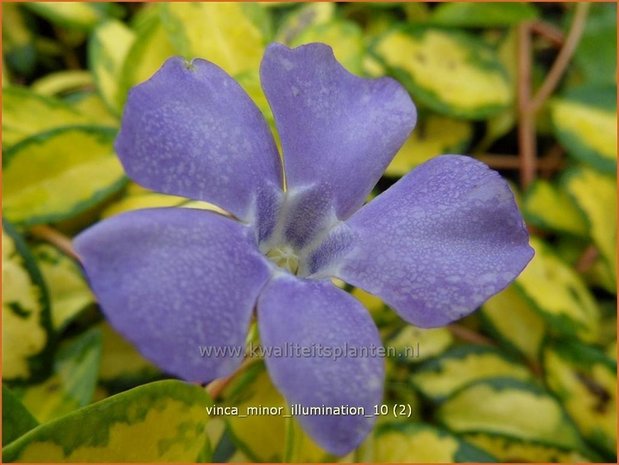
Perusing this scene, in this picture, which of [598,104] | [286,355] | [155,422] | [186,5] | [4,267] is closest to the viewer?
[286,355]

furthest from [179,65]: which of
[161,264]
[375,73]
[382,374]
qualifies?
[375,73]

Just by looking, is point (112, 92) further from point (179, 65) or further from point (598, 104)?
point (598, 104)

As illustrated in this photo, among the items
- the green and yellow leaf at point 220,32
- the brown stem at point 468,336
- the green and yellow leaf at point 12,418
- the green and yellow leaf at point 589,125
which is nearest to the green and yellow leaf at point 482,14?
the green and yellow leaf at point 589,125

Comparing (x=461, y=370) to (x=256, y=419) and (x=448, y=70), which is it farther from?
(x=448, y=70)

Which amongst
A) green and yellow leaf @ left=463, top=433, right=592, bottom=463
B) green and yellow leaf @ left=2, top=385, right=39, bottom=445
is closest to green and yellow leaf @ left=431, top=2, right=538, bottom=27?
green and yellow leaf @ left=463, top=433, right=592, bottom=463

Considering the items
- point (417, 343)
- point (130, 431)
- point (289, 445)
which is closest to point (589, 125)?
point (417, 343)

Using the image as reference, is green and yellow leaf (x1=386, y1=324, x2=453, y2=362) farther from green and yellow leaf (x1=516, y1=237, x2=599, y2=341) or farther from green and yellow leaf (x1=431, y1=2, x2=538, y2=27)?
green and yellow leaf (x1=431, y1=2, x2=538, y2=27)

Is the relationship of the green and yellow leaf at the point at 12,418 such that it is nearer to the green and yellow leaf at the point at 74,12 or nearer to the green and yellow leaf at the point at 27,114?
the green and yellow leaf at the point at 27,114
